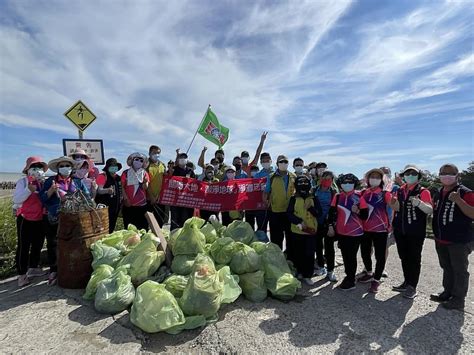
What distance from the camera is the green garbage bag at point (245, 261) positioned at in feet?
13.5

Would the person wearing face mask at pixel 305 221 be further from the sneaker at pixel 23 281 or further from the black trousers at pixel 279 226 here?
the sneaker at pixel 23 281

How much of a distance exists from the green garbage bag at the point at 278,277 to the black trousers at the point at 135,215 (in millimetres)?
2667

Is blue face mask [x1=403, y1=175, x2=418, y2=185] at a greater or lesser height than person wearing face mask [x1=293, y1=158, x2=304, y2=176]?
lesser

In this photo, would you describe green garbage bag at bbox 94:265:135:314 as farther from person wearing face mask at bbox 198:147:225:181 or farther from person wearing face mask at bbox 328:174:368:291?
person wearing face mask at bbox 198:147:225:181

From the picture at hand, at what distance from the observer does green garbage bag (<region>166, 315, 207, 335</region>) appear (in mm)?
3172

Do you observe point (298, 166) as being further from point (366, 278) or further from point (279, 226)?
point (366, 278)

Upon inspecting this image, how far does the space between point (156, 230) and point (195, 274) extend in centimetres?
159

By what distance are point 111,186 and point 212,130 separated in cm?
434

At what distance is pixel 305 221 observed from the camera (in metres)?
4.74

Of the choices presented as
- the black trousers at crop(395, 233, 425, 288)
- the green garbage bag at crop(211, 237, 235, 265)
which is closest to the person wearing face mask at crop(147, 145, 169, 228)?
the green garbage bag at crop(211, 237, 235, 265)

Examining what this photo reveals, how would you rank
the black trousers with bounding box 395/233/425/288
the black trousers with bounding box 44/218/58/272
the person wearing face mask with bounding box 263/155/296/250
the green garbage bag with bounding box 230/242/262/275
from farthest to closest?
the person wearing face mask with bounding box 263/155/296/250
the black trousers with bounding box 44/218/58/272
the black trousers with bounding box 395/233/425/288
the green garbage bag with bounding box 230/242/262/275

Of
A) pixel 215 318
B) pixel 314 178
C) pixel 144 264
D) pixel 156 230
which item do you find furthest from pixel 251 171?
pixel 215 318

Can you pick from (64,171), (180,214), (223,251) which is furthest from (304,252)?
(64,171)

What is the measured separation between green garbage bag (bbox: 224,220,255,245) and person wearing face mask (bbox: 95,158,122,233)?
2.15 metres
